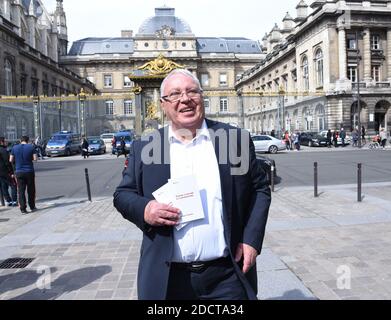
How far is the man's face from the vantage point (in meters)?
2.32

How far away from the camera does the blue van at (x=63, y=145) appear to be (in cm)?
3084

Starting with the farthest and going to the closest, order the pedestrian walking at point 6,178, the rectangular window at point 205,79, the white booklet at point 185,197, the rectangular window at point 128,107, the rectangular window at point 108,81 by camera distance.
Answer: the rectangular window at point 205,79
the rectangular window at point 108,81
the rectangular window at point 128,107
the pedestrian walking at point 6,178
the white booklet at point 185,197

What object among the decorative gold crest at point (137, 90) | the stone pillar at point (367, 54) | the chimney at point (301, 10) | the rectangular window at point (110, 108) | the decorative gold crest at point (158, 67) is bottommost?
the decorative gold crest at point (137, 90)

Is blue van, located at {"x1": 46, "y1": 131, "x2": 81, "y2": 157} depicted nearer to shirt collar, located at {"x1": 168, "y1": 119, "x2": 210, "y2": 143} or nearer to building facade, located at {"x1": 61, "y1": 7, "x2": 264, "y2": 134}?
shirt collar, located at {"x1": 168, "y1": 119, "x2": 210, "y2": 143}

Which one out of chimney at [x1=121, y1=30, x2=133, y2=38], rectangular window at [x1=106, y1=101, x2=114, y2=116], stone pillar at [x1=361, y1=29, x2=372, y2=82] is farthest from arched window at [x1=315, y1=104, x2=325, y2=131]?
chimney at [x1=121, y1=30, x2=133, y2=38]

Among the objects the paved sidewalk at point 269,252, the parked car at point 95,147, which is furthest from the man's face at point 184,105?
the parked car at point 95,147

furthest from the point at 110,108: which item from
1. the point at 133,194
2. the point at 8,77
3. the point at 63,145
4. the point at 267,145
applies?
the point at 133,194

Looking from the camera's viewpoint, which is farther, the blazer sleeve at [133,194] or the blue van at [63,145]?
the blue van at [63,145]

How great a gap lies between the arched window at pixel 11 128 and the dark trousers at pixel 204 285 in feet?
117

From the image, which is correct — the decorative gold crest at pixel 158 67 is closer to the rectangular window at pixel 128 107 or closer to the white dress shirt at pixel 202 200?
the white dress shirt at pixel 202 200

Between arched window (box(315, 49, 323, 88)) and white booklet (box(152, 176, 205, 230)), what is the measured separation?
43.1 meters

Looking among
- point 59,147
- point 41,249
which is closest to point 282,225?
point 41,249

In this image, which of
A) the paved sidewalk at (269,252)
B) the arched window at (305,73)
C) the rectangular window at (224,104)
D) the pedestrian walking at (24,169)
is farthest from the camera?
the rectangular window at (224,104)

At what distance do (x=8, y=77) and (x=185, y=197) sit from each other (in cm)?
4210
